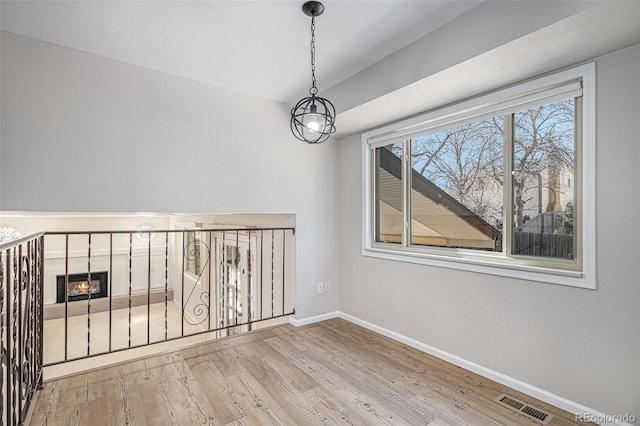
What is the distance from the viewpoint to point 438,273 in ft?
9.57

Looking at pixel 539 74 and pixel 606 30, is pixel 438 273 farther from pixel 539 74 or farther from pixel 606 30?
pixel 606 30

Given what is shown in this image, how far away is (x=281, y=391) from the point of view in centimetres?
233

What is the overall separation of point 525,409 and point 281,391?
1653 mm

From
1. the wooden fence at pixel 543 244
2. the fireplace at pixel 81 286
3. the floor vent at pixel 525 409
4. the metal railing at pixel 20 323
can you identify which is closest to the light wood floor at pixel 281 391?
the floor vent at pixel 525 409

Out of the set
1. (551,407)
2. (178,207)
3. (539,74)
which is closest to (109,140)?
(178,207)

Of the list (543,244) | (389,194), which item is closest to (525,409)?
(543,244)

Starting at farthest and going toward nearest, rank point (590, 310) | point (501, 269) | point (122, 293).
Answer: point (122, 293) → point (501, 269) → point (590, 310)

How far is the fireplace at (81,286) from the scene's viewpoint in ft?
20.9

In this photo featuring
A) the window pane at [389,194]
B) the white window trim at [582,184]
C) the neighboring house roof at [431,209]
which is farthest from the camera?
the window pane at [389,194]

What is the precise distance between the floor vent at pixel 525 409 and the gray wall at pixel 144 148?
2115 millimetres

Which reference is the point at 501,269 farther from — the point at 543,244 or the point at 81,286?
the point at 81,286

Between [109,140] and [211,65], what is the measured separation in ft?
3.45

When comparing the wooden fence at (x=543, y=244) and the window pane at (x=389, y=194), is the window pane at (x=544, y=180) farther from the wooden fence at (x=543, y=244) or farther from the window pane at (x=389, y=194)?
the window pane at (x=389, y=194)

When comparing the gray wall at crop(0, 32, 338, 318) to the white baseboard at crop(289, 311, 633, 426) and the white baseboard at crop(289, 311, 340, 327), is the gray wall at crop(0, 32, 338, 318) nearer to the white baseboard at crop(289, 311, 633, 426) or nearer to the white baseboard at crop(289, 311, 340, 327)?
the white baseboard at crop(289, 311, 340, 327)
